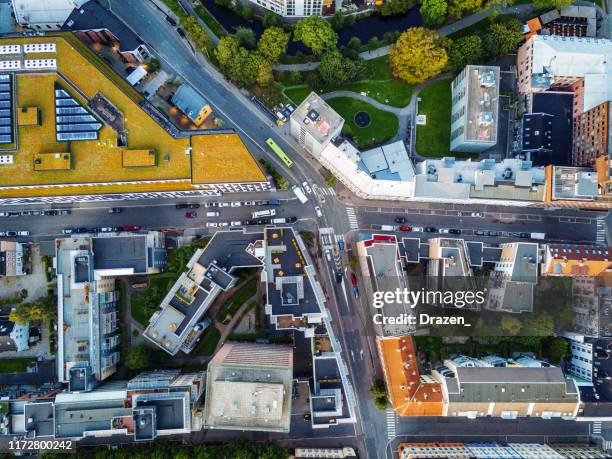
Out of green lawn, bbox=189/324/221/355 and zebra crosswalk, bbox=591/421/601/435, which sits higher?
green lawn, bbox=189/324/221/355

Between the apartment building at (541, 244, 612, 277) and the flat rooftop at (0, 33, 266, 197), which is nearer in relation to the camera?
the flat rooftop at (0, 33, 266, 197)

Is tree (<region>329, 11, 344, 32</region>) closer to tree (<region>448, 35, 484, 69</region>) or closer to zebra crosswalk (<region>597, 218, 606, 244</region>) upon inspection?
tree (<region>448, 35, 484, 69</region>)

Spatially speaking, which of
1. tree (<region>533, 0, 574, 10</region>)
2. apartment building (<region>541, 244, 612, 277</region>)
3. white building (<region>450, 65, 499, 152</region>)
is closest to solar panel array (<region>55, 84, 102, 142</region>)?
white building (<region>450, 65, 499, 152</region>)

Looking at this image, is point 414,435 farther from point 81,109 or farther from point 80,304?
point 81,109

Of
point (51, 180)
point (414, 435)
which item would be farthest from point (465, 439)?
point (51, 180)

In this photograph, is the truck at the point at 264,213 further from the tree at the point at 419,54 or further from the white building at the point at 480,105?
the white building at the point at 480,105

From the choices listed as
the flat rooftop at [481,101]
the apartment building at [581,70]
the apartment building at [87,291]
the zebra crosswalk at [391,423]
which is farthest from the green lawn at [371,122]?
the zebra crosswalk at [391,423]
